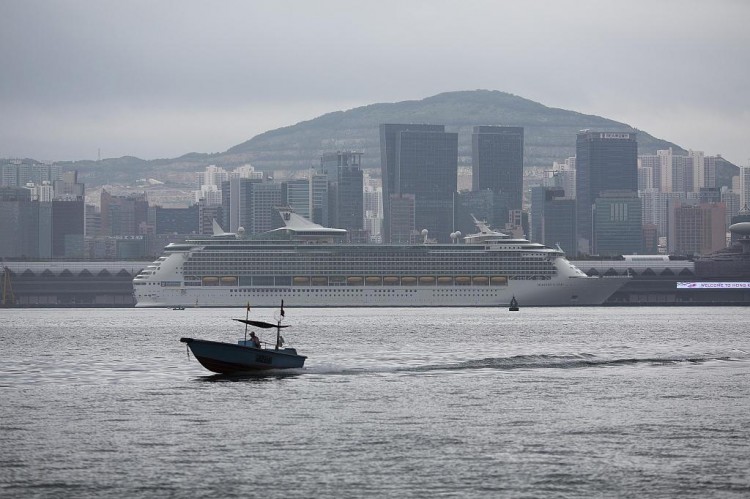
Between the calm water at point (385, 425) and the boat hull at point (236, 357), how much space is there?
0.93m

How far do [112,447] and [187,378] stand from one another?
81.7 feet

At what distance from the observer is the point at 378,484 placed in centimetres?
3994

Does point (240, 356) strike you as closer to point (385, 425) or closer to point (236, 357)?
point (236, 357)

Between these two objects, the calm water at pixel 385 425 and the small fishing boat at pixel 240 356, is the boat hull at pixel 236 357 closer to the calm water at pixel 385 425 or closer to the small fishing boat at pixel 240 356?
the small fishing boat at pixel 240 356

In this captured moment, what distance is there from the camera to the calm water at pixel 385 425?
1583 inches

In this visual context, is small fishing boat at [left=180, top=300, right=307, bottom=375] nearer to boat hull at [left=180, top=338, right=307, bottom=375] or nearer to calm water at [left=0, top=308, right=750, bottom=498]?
boat hull at [left=180, top=338, right=307, bottom=375]

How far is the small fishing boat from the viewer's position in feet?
230

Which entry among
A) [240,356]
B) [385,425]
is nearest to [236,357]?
[240,356]

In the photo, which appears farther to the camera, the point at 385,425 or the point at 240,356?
the point at 240,356

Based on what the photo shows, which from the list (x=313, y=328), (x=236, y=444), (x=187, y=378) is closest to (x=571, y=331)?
(x=313, y=328)

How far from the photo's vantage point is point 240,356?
231 ft

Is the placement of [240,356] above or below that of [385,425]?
above

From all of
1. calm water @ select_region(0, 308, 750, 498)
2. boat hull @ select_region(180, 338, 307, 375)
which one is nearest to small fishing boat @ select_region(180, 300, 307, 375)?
boat hull @ select_region(180, 338, 307, 375)

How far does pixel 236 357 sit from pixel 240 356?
0.68 ft
